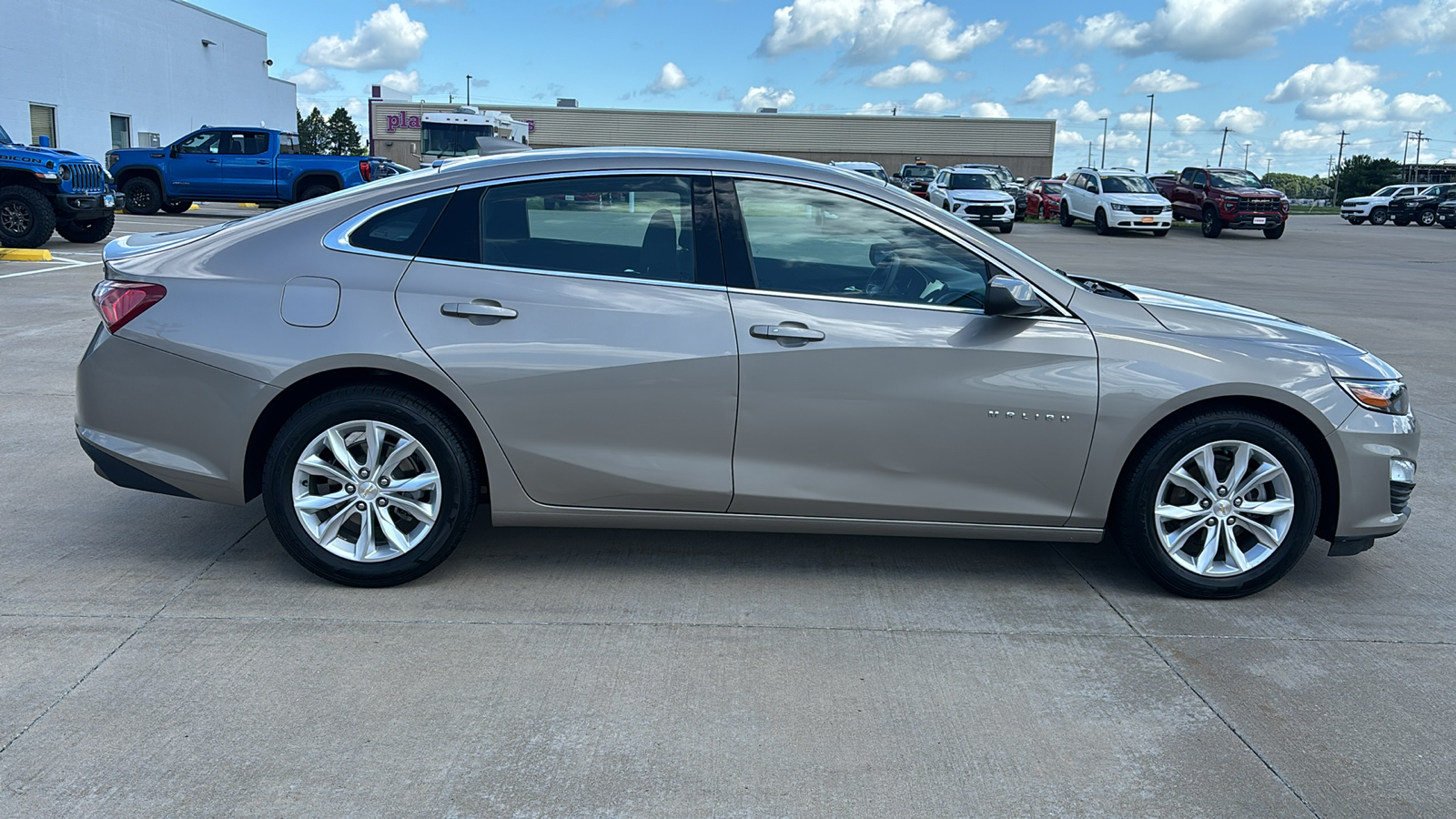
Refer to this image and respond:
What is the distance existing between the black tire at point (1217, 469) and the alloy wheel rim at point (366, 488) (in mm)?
2599

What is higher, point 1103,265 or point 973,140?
point 973,140

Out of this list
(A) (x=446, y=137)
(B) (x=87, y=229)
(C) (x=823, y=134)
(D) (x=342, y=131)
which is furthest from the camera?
(D) (x=342, y=131)

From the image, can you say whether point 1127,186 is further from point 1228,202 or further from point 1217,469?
point 1217,469

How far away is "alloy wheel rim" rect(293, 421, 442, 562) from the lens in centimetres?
416

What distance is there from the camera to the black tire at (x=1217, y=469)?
4.28 m

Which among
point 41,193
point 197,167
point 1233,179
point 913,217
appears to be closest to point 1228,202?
point 1233,179

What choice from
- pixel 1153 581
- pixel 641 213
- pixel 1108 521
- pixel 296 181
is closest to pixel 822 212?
pixel 641 213

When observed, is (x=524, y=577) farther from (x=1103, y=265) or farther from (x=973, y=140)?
(x=973, y=140)

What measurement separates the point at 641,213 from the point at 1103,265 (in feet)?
63.8

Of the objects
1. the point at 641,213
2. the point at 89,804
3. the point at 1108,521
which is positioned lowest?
the point at 89,804

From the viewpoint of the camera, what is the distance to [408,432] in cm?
416

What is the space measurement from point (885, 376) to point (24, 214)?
1692cm

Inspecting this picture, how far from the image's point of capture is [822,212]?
171 inches

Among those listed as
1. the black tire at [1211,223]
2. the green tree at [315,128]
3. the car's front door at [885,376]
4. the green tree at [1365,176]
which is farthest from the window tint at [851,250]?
the green tree at [315,128]
